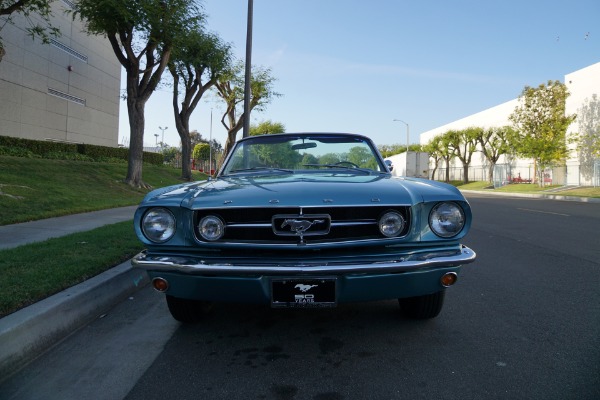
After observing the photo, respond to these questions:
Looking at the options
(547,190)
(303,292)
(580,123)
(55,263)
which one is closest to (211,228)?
(303,292)

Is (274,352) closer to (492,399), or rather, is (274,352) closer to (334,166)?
(492,399)

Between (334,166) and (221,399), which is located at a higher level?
(334,166)

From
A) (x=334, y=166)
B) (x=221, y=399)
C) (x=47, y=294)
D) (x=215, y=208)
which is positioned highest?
(x=334, y=166)

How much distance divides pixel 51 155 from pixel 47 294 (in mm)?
16799

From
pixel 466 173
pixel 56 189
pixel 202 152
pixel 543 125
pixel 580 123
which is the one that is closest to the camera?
pixel 56 189

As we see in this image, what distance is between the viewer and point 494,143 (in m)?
42.2

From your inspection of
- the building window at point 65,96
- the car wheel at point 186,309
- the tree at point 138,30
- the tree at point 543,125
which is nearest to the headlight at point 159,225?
the car wheel at point 186,309

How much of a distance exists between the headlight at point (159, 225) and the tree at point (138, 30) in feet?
41.4

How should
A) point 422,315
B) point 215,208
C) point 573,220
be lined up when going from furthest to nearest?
point 573,220 < point 422,315 < point 215,208

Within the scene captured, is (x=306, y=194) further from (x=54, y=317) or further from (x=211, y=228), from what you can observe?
(x=54, y=317)

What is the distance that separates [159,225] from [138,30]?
46.0ft

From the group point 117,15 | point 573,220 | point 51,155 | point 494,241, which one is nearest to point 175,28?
point 117,15

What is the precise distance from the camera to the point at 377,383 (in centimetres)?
225

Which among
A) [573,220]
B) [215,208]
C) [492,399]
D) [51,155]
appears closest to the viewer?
[492,399]
